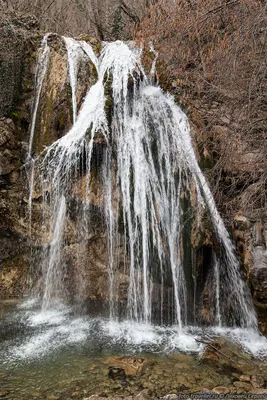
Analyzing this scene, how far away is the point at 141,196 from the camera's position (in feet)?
16.3

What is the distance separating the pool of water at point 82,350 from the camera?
3053mm

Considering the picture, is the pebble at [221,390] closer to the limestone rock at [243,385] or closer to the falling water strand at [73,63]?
the limestone rock at [243,385]

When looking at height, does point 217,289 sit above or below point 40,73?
below

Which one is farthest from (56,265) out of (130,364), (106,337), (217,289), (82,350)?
(217,289)

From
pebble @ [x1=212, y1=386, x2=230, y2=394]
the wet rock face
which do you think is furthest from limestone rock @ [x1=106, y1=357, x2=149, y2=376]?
the wet rock face

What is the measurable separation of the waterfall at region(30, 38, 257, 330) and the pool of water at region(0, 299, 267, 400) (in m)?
0.32

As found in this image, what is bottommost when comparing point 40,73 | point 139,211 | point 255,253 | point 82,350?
Result: point 82,350

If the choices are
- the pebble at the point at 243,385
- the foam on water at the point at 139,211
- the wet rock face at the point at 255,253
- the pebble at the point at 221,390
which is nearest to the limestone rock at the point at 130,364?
the foam on water at the point at 139,211

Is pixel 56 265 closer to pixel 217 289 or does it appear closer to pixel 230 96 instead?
pixel 217 289

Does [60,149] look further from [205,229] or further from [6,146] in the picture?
[205,229]

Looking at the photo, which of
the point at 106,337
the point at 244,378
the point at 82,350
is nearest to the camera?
the point at 244,378

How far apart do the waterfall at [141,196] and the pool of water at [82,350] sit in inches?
12.7

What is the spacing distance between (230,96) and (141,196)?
96.8 inches

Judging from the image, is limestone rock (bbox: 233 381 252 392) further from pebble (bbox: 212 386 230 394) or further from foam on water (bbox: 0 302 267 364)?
foam on water (bbox: 0 302 267 364)
